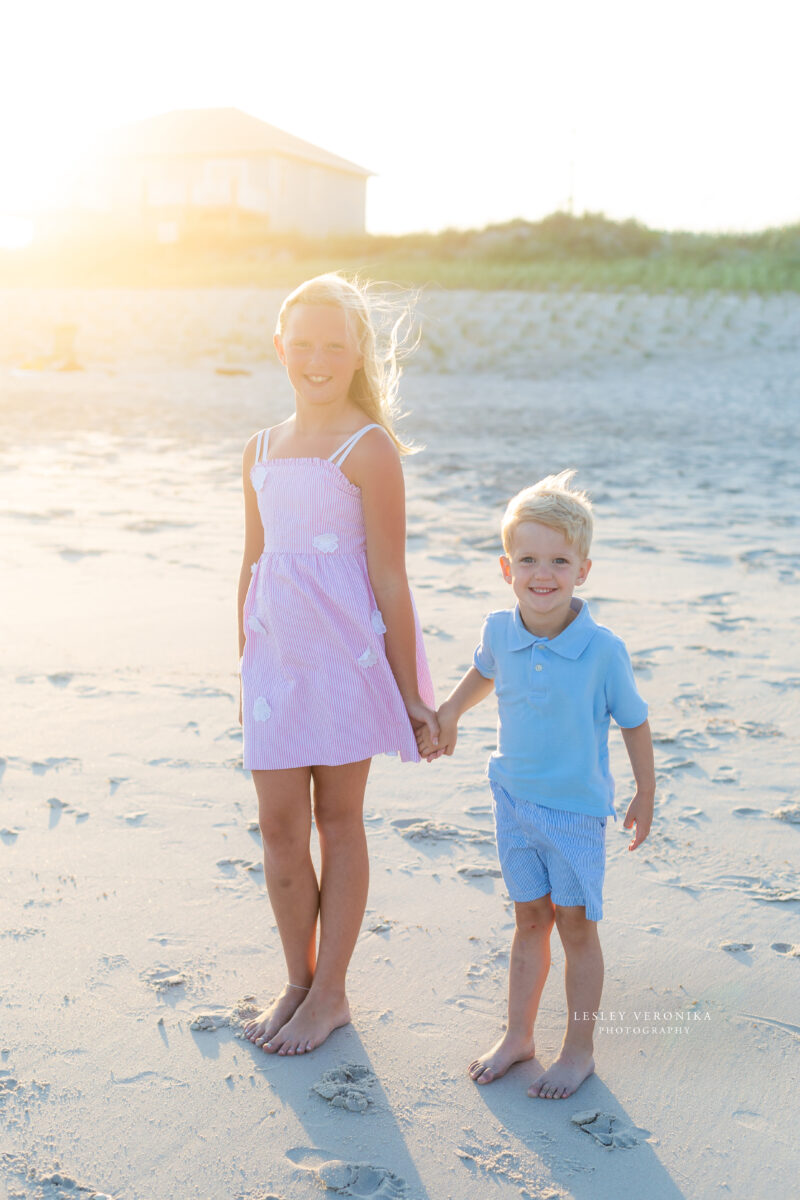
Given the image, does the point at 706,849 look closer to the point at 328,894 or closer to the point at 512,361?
the point at 328,894

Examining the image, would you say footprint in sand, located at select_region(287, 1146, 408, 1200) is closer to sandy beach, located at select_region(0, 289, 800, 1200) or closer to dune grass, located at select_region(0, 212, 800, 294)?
sandy beach, located at select_region(0, 289, 800, 1200)

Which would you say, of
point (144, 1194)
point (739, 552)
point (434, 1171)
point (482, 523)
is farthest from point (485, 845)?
point (482, 523)

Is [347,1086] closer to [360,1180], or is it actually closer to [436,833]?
[360,1180]

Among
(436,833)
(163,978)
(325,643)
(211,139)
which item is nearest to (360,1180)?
(163,978)

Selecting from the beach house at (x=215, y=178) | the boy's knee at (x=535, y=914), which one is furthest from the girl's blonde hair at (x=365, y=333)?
the beach house at (x=215, y=178)

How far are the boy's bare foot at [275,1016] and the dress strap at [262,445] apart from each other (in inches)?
45.4

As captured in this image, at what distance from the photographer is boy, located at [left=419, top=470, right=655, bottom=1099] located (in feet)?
7.09

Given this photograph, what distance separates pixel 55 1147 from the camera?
80.4 inches

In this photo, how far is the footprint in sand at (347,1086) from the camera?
7.11 feet

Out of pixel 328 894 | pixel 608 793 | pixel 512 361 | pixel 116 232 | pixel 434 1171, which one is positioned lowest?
pixel 434 1171

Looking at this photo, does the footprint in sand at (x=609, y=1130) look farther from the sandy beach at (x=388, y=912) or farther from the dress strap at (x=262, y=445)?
the dress strap at (x=262, y=445)

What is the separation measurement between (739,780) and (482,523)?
4062 mm

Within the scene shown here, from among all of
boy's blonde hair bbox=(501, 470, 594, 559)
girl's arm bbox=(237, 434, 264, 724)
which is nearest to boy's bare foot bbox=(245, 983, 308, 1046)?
girl's arm bbox=(237, 434, 264, 724)

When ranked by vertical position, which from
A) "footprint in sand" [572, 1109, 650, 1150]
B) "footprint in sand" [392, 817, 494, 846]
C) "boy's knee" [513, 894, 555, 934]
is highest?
"boy's knee" [513, 894, 555, 934]
